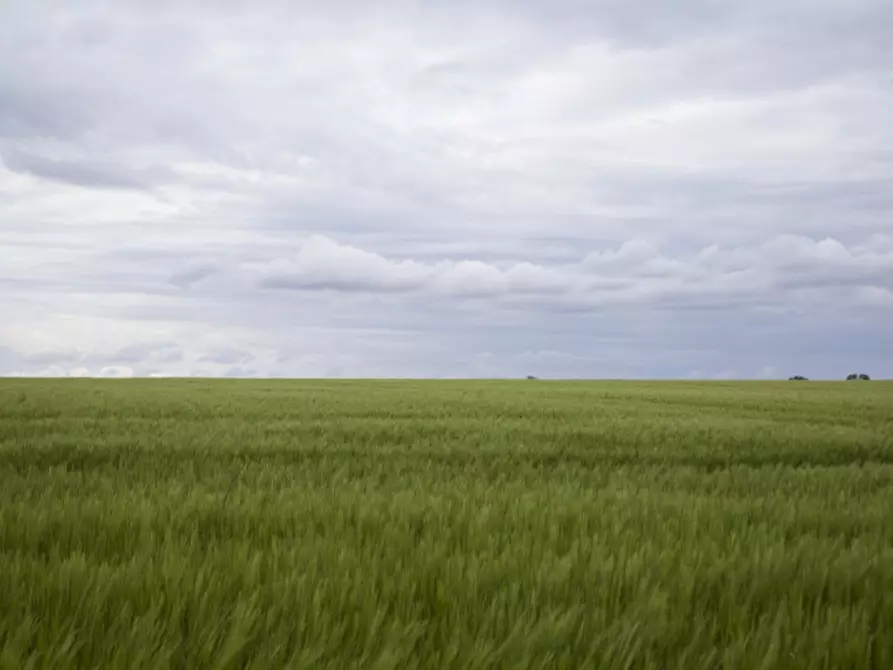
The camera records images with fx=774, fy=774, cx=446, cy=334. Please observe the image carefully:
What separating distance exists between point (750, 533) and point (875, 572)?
0.71 metres

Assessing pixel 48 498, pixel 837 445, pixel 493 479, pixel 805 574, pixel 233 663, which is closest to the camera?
pixel 233 663

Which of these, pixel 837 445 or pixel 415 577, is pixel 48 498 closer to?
pixel 415 577

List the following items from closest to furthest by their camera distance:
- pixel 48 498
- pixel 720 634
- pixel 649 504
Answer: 1. pixel 720 634
2. pixel 48 498
3. pixel 649 504

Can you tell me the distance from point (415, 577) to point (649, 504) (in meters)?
2.80

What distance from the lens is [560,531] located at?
437 cm

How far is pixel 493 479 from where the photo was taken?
7.39 meters

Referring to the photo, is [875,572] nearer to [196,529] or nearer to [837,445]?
[196,529]

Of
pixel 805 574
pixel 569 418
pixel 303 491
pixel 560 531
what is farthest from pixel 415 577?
pixel 569 418

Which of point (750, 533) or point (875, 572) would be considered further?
point (750, 533)

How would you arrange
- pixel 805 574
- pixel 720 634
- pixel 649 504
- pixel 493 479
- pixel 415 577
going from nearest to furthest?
1. pixel 720 634
2. pixel 415 577
3. pixel 805 574
4. pixel 649 504
5. pixel 493 479

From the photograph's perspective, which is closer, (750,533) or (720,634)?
(720,634)

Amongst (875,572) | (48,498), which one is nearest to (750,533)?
(875,572)

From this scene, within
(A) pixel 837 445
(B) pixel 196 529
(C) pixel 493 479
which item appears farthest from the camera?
(A) pixel 837 445

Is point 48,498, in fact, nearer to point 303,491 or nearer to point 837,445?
point 303,491
